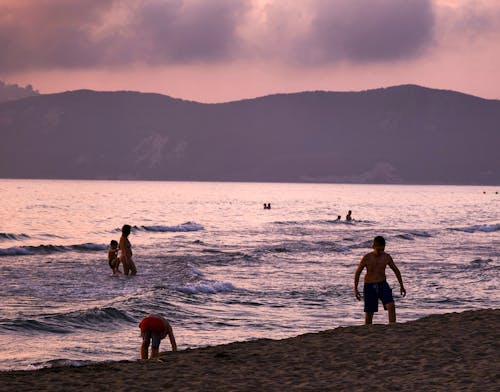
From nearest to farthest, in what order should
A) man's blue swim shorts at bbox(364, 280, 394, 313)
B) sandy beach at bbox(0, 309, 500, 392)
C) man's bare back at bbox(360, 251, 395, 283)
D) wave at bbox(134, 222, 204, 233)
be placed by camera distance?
sandy beach at bbox(0, 309, 500, 392) → man's bare back at bbox(360, 251, 395, 283) → man's blue swim shorts at bbox(364, 280, 394, 313) → wave at bbox(134, 222, 204, 233)

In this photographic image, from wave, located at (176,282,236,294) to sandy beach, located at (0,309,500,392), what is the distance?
34.9 feet

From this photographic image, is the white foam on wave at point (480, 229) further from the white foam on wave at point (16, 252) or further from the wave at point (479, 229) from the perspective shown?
the white foam on wave at point (16, 252)

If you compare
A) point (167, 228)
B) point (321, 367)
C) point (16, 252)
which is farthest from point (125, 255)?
point (167, 228)

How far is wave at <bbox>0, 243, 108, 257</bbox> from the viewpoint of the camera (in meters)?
37.0

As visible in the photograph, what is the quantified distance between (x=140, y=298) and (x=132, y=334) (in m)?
4.45

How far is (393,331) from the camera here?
12539 millimetres

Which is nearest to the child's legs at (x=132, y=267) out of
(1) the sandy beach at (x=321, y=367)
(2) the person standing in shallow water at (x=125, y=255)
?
(2) the person standing in shallow water at (x=125, y=255)

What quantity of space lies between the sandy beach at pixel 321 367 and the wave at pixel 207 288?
10645 millimetres

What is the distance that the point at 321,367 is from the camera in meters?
10.5

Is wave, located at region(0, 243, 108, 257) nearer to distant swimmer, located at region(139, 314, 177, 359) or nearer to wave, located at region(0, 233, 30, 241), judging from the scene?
wave, located at region(0, 233, 30, 241)

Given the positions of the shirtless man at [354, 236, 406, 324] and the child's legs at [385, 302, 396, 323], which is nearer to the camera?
the shirtless man at [354, 236, 406, 324]

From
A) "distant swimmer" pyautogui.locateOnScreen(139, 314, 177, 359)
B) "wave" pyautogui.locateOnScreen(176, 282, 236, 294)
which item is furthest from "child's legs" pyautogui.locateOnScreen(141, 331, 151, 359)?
"wave" pyautogui.locateOnScreen(176, 282, 236, 294)

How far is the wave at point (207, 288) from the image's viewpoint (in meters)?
23.0

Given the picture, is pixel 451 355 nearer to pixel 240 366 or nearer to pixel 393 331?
pixel 393 331
